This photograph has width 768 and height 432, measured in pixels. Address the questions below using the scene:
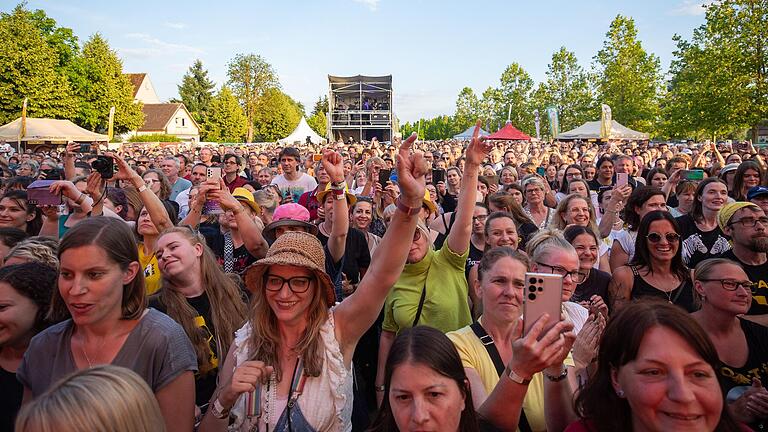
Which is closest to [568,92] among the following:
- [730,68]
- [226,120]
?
[730,68]

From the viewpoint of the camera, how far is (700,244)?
525cm

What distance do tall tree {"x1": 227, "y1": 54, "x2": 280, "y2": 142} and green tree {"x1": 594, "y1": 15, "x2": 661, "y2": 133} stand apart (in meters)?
46.0

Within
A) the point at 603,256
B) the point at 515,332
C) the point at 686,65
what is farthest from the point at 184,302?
the point at 686,65

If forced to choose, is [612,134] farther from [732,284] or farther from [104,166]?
[104,166]

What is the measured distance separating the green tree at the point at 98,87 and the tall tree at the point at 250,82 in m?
24.5

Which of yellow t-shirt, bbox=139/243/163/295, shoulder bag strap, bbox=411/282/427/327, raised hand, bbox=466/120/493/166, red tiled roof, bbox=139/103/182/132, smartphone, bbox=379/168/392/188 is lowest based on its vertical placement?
shoulder bag strap, bbox=411/282/427/327

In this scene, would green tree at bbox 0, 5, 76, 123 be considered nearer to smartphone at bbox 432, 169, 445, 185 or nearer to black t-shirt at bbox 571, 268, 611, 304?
smartphone at bbox 432, 169, 445, 185

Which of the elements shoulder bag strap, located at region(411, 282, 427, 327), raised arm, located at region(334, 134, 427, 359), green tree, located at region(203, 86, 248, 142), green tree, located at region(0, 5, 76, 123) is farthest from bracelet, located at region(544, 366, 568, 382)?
green tree, located at region(203, 86, 248, 142)

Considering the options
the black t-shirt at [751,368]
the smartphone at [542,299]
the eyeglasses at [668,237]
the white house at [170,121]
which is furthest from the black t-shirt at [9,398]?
the white house at [170,121]

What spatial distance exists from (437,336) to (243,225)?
2.46m

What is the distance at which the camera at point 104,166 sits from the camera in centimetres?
488

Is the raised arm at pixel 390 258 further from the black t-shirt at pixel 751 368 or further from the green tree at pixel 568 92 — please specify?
the green tree at pixel 568 92

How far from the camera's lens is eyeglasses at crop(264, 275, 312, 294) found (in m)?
2.49

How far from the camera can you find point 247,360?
8.04ft
